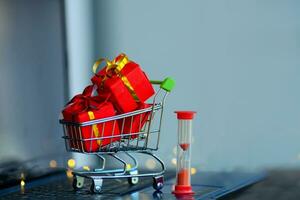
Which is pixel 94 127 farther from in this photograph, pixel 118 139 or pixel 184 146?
pixel 184 146

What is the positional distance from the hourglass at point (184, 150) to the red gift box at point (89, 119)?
177mm

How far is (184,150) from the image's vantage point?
5.50 ft

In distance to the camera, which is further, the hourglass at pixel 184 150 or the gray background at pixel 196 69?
the gray background at pixel 196 69

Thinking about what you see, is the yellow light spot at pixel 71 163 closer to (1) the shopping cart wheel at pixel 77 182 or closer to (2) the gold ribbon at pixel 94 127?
(1) the shopping cart wheel at pixel 77 182

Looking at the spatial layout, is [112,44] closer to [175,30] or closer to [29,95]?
[175,30]

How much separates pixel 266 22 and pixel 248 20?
0.06 metres

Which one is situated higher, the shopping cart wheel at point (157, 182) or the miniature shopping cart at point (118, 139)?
the miniature shopping cart at point (118, 139)

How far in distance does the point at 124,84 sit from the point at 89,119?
0.13 m

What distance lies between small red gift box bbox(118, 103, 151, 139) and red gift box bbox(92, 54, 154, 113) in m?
0.02

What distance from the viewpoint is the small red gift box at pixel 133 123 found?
164 cm

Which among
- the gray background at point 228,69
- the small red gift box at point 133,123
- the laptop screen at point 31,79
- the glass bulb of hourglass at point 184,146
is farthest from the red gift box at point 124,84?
the gray background at point 228,69

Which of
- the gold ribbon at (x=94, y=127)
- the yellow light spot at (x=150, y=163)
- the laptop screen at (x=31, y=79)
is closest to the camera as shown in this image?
the gold ribbon at (x=94, y=127)

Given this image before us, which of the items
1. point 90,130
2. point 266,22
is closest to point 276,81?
point 266,22

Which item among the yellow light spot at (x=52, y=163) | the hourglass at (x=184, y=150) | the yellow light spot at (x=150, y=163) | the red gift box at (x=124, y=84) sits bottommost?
the yellow light spot at (x=150, y=163)
